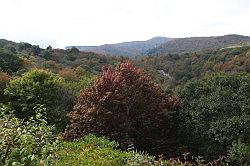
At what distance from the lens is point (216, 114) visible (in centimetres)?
2086

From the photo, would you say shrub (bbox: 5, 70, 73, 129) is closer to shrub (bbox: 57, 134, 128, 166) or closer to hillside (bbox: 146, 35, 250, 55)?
shrub (bbox: 57, 134, 128, 166)

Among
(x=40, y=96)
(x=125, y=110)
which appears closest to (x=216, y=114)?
(x=125, y=110)

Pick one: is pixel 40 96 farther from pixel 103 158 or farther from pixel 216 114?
pixel 103 158

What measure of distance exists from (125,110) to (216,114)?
431 centimetres

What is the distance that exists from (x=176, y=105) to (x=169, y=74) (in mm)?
58871

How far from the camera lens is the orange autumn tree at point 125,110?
19812 mm

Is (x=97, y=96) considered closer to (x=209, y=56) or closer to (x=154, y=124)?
(x=154, y=124)

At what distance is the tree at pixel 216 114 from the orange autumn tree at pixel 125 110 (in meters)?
1.09

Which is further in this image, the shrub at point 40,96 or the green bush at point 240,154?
the shrub at point 40,96

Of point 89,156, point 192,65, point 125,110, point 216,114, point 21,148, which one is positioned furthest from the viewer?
point 192,65

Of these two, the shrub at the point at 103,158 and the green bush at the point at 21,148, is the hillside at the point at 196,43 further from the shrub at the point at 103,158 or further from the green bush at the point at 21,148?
the green bush at the point at 21,148

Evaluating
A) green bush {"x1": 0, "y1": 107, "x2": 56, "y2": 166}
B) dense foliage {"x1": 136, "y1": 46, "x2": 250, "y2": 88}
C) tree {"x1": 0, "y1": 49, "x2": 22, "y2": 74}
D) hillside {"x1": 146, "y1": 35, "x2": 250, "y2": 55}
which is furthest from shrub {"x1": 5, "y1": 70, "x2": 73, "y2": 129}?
hillside {"x1": 146, "y1": 35, "x2": 250, "y2": 55}

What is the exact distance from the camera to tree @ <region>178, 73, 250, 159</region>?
19766 mm

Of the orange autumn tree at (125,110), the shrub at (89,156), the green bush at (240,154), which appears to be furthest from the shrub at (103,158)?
the green bush at (240,154)
